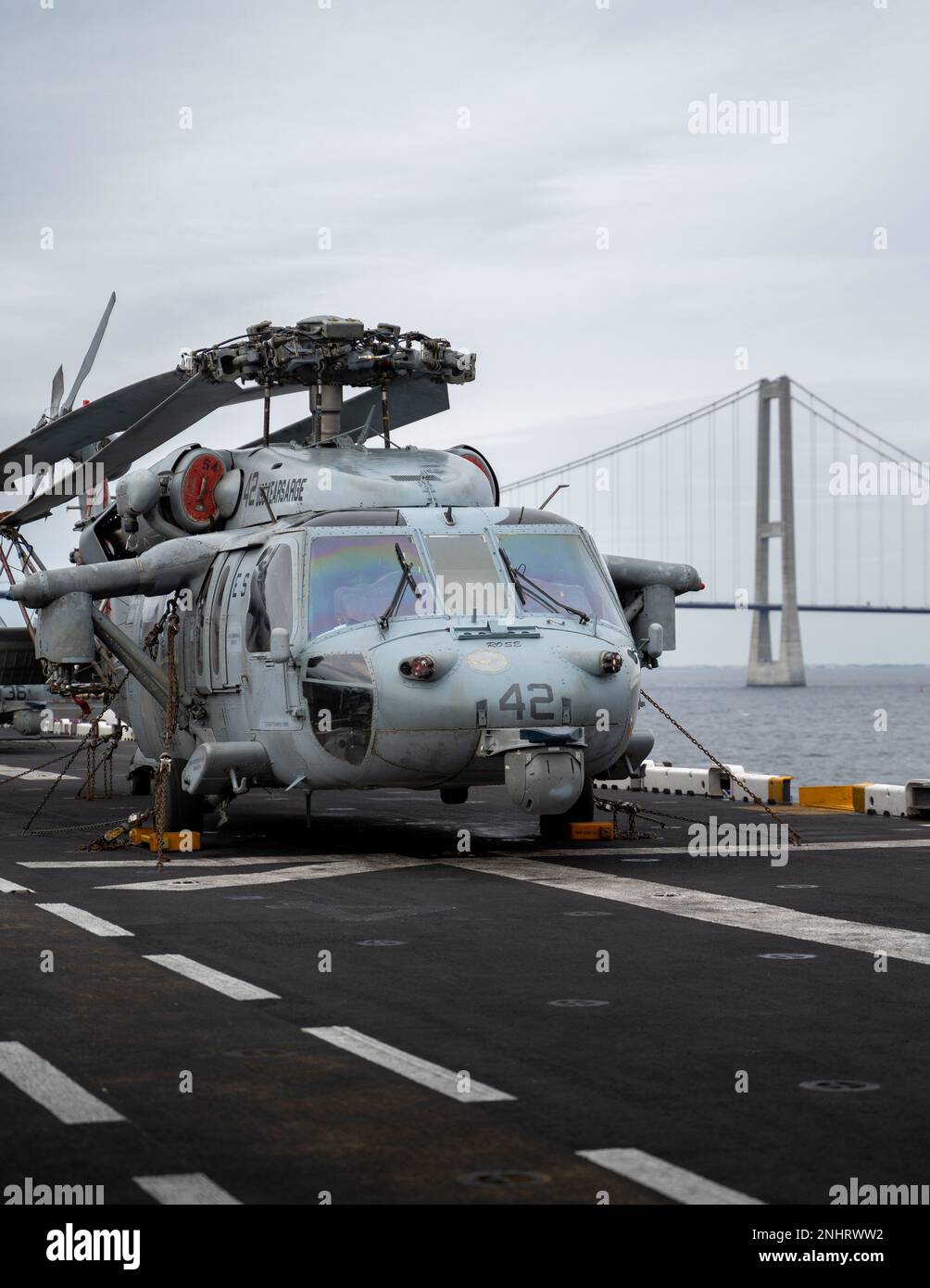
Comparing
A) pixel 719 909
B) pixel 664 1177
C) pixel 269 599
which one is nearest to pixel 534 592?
pixel 269 599

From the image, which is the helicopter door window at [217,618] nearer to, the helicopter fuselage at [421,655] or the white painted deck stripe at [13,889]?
the helicopter fuselage at [421,655]

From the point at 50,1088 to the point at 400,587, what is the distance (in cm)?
919

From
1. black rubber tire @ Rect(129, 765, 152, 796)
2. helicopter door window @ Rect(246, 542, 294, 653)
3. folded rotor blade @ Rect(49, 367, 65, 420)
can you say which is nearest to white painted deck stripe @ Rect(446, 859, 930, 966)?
helicopter door window @ Rect(246, 542, 294, 653)

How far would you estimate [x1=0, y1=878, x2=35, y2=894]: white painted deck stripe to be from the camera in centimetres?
1362

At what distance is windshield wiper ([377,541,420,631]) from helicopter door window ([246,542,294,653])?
3.40 ft

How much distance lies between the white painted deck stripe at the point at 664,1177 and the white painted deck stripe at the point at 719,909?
462 cm

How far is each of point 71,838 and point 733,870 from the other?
7.65 meters

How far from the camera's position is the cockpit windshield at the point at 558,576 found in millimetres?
16250

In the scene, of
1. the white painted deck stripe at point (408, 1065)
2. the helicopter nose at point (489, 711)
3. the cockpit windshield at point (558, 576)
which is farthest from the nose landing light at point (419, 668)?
the white painted deck stripe at point (408, 1065)

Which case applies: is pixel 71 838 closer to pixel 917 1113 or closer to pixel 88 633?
pixel 88 633

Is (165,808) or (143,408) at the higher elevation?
(143,408)

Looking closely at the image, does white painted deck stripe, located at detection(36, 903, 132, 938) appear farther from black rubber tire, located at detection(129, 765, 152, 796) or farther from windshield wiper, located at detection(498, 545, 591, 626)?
black rubber tire, located at detection(129, 765, 152, 796)
